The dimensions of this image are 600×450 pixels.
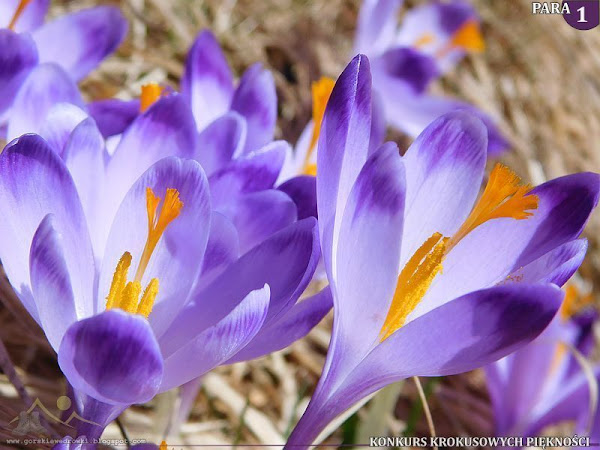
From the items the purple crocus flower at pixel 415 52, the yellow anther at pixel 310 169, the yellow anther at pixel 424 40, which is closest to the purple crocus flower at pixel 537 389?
the purple crocus flower at pixel 415 52

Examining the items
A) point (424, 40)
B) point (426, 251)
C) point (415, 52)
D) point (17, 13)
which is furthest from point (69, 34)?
point (424, 40)

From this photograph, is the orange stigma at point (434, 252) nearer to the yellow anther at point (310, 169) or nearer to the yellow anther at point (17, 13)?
the yellow anther at point (310, 169)

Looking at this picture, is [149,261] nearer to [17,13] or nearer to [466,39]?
[17,13]

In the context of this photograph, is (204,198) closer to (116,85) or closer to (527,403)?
(527,403)

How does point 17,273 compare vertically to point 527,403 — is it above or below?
above

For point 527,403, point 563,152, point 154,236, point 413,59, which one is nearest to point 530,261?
point 154,236

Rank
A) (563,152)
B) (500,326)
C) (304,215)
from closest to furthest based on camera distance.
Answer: (500,326) → (304,215) → (563,152)

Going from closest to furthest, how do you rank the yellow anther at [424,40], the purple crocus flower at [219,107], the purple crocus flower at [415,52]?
the purple crocus flower at [219,107], the purple crocus flower at [415,52], the yellow anther at [424,40]
